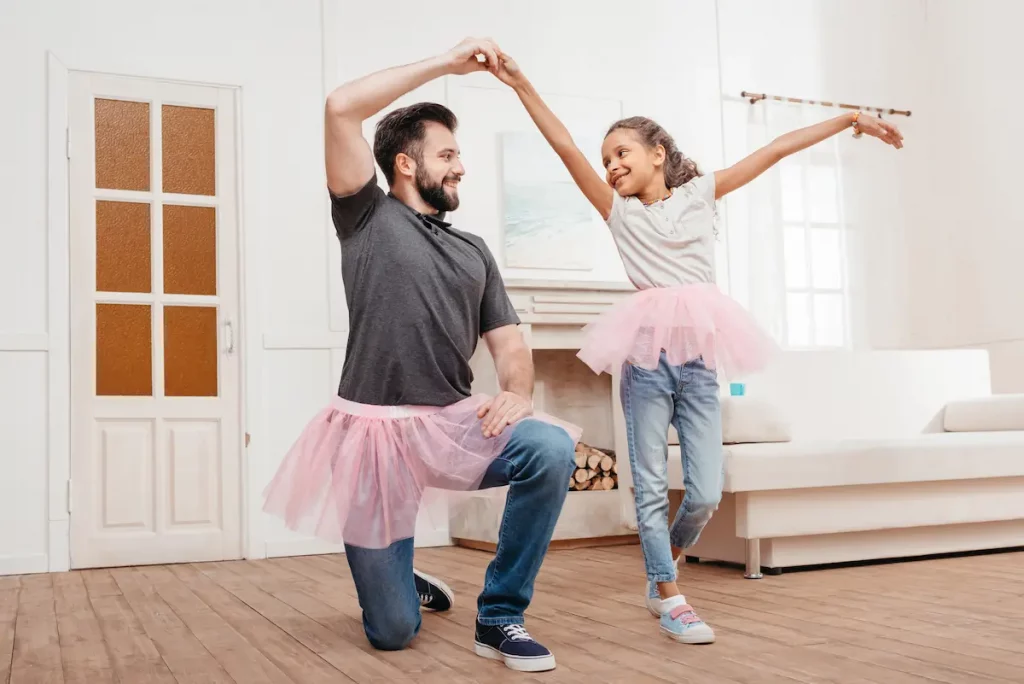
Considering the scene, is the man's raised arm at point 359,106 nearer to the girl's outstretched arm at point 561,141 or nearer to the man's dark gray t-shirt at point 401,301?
the man's dark gray t-shirt at point 401,301

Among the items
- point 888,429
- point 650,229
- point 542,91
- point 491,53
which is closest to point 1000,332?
point 888,429

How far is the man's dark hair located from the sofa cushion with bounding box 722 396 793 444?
5.06 feet

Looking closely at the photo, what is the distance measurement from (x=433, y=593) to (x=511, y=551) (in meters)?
0.66

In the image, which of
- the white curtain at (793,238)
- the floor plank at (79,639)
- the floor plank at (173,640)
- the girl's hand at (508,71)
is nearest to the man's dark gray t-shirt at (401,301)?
the girl's hand at (508,71)

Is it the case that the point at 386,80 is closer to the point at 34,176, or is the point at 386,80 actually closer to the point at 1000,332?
the point at 34,176

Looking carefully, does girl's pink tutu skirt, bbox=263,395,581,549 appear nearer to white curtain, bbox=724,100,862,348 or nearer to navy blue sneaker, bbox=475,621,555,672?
navy blue sneaker, bbox=475,621,555,672

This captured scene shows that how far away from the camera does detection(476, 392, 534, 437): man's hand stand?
2.03 m

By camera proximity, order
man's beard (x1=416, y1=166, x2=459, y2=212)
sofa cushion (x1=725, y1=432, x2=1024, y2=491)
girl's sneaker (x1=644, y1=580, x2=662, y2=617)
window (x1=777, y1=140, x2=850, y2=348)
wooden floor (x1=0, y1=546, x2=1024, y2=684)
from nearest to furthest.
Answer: wooden floor (x1=0, y1=546, x2=1024, y2=684), man's beard (x1=416, y1=166, x2=459, y2=212), girl's sneaker (x1=644, y1=580, x2=662, y2=617), sofa cushion (x1=725, y1=432, x2=1024, y2=491), window (x1=777, y1=140, x2=850, y2=348)

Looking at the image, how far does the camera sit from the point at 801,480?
10.5 feet

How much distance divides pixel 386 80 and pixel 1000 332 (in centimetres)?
477

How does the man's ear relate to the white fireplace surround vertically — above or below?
above

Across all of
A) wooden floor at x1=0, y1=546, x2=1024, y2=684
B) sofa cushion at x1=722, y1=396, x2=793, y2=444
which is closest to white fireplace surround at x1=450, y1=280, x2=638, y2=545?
wooden floor at x1=0, y1=546, x2=1024, y2=684

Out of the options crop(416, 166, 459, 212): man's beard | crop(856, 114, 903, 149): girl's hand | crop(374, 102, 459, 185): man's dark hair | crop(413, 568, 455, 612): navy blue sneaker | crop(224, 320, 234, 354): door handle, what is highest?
crop(856, 114, 903, 149): girl's hand

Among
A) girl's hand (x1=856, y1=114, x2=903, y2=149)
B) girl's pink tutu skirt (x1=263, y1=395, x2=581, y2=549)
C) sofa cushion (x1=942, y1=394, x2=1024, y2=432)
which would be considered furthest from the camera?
sofa cushion (x1=942, y1=394, x2=1024, y2=432)
